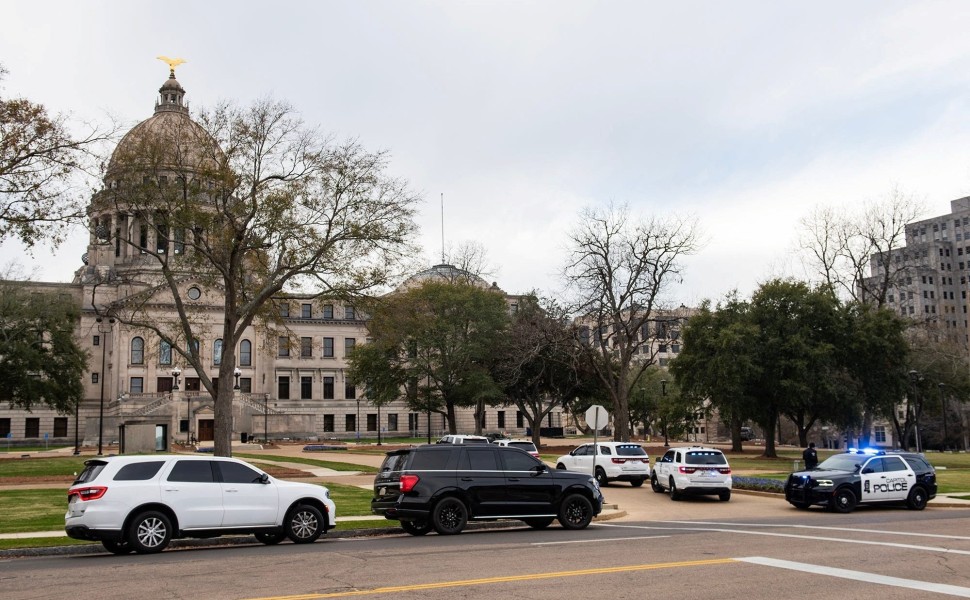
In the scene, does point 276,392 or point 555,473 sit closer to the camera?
point 555,473

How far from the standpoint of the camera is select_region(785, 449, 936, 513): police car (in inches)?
888

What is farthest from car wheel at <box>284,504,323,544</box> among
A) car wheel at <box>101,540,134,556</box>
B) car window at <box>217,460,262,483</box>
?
car wheel at <box>101,540,134,556</box>

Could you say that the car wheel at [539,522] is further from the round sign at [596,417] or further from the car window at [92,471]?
the car window at [92,471]

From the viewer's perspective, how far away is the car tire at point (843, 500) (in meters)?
22.4

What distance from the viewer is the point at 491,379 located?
6359 cm

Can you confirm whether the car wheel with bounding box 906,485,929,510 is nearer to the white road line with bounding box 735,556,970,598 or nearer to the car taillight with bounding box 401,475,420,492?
the white road line with bounding box 735,556,970,598

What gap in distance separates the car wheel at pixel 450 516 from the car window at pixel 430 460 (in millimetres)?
683

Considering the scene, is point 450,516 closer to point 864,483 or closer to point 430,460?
point 430,460

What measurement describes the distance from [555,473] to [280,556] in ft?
21.4

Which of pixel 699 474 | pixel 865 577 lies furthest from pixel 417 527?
pixel 699 474

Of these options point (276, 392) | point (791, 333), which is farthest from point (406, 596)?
point (276, 392)

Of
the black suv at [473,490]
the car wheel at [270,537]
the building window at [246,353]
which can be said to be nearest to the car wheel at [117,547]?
the car wheel at [270,537]

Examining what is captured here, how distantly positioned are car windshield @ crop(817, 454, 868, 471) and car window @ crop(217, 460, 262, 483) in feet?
51.5

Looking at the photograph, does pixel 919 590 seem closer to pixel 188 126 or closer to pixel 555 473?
pixel 555 473
